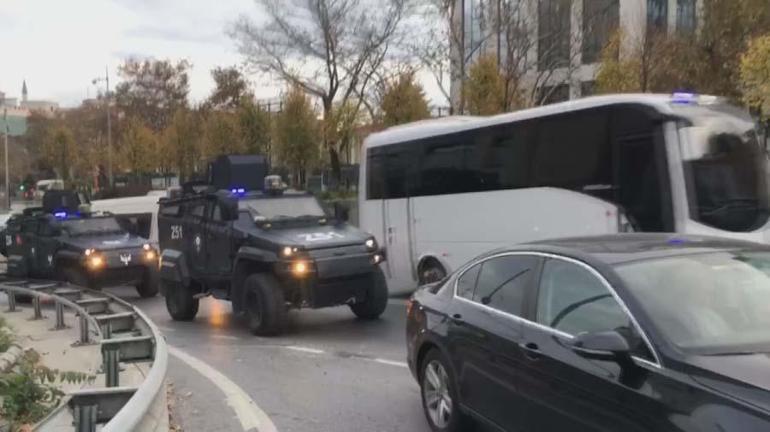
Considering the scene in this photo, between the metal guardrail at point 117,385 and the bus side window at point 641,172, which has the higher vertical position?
the bus side window at point 641,172

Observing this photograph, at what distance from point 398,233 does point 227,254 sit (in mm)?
3703

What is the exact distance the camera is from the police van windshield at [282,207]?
1255 centimetres

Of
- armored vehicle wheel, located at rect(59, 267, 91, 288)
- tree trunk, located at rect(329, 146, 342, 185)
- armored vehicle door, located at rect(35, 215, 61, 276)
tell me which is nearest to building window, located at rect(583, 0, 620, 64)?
tree trunk, located at rect(329, 146, 342, 185)

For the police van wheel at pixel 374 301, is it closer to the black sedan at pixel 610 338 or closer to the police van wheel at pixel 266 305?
the police van wheel at pixel 266 305

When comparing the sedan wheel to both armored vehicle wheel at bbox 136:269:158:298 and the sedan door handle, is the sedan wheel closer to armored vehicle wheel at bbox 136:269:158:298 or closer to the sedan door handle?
the sedan door handle

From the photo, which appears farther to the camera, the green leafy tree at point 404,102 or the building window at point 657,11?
the building window at point 657,11

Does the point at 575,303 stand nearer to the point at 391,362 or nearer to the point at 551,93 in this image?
the point at 391,362

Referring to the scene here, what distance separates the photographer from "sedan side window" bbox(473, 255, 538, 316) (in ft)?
17.1

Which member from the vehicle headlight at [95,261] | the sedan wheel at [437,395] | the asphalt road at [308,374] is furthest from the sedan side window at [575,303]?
the vehicle headlight at [95,261]

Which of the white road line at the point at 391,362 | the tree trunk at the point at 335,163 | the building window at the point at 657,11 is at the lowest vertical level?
the white road line at the point at 391,362

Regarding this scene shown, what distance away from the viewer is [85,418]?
474cm

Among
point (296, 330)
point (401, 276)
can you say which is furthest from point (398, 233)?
point (296, 330)

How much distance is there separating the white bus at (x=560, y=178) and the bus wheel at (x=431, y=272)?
0.02m

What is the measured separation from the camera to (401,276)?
49.4ft
